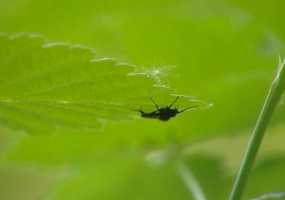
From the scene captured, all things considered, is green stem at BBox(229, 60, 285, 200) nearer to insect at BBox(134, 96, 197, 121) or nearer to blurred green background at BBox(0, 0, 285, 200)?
insect at BBox(134, 96, 197, 121)

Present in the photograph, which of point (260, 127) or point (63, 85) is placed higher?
point (63, 85)

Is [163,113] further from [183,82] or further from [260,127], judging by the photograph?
[183,82]

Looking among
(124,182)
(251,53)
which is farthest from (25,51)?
(124,182)

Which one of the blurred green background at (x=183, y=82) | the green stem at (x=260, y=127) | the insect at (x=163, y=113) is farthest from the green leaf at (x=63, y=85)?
the blurred green background at (x=183, y=82)

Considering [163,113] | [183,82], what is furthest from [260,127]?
[183,82]

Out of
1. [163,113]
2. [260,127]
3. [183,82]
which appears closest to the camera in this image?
[260,127]
